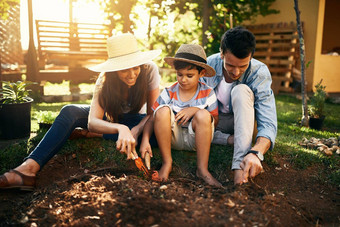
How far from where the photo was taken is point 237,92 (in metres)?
2.69

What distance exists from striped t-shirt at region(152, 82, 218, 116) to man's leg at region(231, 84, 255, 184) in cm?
22

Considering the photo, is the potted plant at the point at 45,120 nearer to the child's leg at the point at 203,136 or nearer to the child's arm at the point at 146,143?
the child's arm at the point at 146,143

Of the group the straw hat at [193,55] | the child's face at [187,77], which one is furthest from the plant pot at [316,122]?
the child's face at [187,77]

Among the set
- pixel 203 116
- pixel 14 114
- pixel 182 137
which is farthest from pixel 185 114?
pixel 14 114

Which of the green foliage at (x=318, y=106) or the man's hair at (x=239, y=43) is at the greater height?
the man's hair at (x=239, y=43)

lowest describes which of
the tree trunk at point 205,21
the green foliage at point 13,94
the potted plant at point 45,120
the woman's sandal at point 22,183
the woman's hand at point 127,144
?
the woman's sandal at point 22,183

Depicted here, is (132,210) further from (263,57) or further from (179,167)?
(263,57)

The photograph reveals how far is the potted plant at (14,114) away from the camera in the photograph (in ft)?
12.2

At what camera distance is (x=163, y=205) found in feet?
6.09

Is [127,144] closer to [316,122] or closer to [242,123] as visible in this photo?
[242,123]

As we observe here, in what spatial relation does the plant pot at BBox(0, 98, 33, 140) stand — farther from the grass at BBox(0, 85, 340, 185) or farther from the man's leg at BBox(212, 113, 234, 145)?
the man's leg at BBox(212, 113, 234, 145)

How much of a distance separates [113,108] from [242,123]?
1136mm

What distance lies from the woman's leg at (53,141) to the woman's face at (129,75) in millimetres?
510

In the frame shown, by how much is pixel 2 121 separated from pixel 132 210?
102 inches
